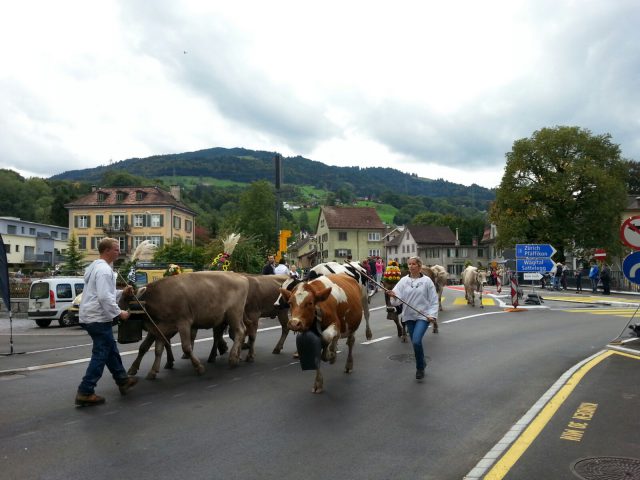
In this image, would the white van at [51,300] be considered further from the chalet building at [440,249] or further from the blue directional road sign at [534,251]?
the chalet building at [440,249]

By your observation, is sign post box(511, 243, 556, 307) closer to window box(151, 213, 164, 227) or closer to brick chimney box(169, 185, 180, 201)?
window box(151, 213, 164, 227)

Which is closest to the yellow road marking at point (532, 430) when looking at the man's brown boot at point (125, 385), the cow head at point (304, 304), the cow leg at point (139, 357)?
the cow head at point (304, 304)

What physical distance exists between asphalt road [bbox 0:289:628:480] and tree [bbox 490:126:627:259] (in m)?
43.0

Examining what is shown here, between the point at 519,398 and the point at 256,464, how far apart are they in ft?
13.4

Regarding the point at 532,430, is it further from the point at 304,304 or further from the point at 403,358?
the point at 403,358

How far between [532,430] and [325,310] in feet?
9.89

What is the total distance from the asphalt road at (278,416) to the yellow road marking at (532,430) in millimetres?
228

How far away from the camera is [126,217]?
7375cm

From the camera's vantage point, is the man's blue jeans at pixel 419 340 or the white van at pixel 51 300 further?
the white van at pixel 51 300

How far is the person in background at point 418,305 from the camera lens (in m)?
8.29

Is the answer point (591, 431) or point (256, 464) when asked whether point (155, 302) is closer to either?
point (256, 464)

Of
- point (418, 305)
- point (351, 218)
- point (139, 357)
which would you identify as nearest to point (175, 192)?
point (351, 218)

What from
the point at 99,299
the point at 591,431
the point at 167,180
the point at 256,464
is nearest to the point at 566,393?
the point at 591,431

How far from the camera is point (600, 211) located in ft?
160
